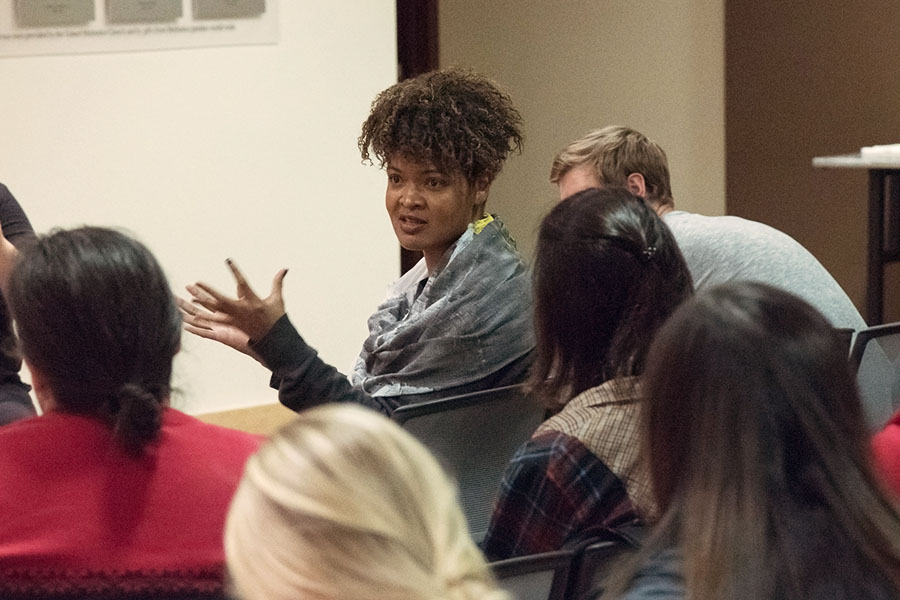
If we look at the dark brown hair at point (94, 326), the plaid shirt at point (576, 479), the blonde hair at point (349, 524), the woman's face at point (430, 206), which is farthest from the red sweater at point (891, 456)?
the woman's face at point (430, 206)

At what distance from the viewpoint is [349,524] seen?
2.79 ft

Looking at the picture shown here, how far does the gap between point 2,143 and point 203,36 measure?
0.68 metres

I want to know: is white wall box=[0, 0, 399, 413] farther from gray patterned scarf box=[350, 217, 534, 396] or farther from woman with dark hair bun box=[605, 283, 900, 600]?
woman with dark hair bun box=[605, 283, 900, 600]

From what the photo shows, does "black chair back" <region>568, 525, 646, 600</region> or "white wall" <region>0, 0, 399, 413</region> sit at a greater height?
"white wall" <region>0, 0, 399, 413</region>

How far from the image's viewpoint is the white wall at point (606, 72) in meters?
5.25

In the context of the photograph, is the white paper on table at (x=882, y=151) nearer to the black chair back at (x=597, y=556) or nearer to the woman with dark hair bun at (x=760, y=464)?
the black chair back at (x=597, y=556)

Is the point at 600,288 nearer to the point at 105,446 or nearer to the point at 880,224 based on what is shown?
the point at 105,446

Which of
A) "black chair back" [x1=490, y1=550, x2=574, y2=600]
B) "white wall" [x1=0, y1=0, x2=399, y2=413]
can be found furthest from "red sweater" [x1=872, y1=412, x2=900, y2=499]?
"white wall" [x1=0, y1=0, x2=399, y2=413]

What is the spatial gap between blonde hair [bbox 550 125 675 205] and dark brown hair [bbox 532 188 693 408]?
3.70 ft

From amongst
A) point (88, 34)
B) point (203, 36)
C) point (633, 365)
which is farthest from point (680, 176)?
point (633, 365)

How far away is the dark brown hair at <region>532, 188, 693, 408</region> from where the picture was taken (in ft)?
5.42

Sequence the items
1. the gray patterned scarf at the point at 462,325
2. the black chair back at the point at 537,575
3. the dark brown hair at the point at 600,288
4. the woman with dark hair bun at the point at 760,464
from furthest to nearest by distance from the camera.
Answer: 1. the gray patterned scarf at the point at 462,325
2. the dark brown hair at the point at 600,288
3. the black chair back at the point at 537,575
4. the woman with dark hair bun at the point at 760,464

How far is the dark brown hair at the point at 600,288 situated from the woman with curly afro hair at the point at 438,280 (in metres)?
0.54

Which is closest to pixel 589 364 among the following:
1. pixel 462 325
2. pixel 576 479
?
pixel 576 479
